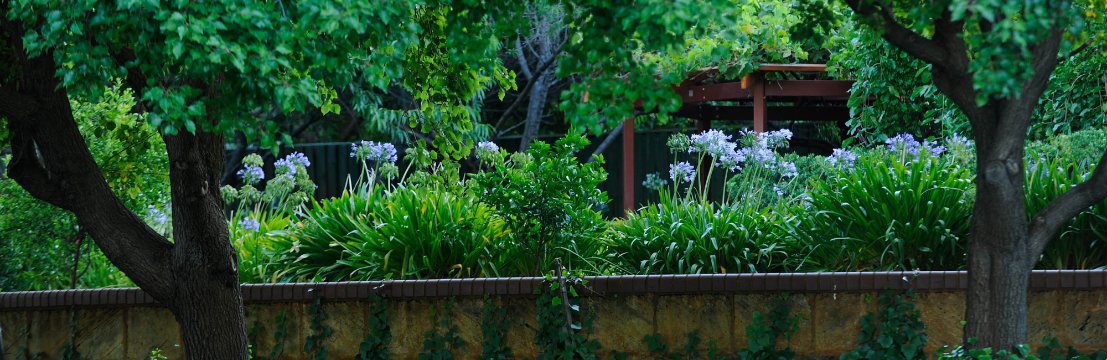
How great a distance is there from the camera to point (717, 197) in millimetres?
14523

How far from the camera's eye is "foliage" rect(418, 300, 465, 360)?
23.5ft

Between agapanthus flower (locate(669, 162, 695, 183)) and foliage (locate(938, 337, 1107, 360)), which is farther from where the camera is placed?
agapanthus flower (locate(669, 162, 695, 183))

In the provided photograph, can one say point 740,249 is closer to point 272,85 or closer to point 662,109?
point 662,109

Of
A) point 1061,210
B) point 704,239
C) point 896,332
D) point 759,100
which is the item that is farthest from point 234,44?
point 759,100

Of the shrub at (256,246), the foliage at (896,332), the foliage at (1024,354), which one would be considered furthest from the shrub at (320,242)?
the foliage at (1024,354)

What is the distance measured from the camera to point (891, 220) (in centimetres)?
706

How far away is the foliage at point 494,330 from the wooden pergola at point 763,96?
444 cm

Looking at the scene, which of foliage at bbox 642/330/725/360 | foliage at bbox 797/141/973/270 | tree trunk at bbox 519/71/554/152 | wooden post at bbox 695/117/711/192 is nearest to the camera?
foliage at bbox 642/330/725/360

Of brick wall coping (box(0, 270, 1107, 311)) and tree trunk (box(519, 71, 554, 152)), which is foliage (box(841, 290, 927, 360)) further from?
tree trunk (box(519, 71, 554, 152))

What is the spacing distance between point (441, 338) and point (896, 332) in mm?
2630

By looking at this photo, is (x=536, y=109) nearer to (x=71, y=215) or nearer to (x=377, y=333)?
(x=71, y=215)

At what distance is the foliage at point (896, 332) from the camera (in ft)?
21.5

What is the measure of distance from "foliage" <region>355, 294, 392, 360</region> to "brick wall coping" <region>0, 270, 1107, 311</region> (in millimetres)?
67

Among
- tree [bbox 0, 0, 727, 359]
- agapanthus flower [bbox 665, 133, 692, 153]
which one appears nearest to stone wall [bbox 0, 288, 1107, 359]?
tree [bbox 0, 0, 727, 359]
